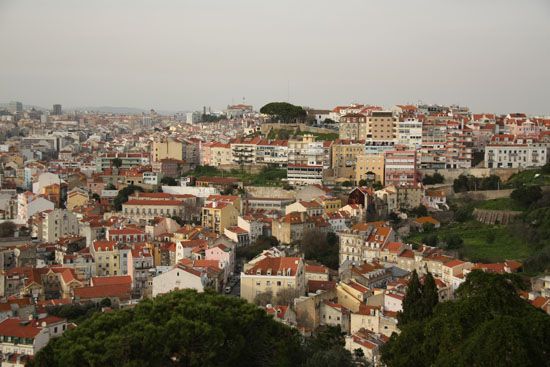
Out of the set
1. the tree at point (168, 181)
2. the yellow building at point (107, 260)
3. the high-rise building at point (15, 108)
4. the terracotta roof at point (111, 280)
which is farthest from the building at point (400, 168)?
the high-rise building at point (15, 108)

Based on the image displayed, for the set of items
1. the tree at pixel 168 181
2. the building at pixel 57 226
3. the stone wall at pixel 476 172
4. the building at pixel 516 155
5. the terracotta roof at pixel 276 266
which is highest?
the building at pixel 516 155

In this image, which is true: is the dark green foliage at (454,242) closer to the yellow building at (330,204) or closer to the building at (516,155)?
the yellow building at (330,204)

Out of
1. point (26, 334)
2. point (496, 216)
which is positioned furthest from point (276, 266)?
point (496, 216)

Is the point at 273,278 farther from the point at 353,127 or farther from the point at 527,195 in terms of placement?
the point at 353,127

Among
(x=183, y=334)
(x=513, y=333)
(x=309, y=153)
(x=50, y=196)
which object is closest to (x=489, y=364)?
(x=513, y=333)

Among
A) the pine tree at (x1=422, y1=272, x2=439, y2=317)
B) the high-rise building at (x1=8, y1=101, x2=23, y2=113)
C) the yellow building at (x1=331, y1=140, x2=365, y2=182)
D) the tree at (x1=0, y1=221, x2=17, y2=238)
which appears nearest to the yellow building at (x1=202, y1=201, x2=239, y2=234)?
the yellow building at (x1=331, y1=140, x2=365, y2=182)

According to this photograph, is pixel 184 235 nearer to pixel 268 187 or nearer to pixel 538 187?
pixel 268 187
